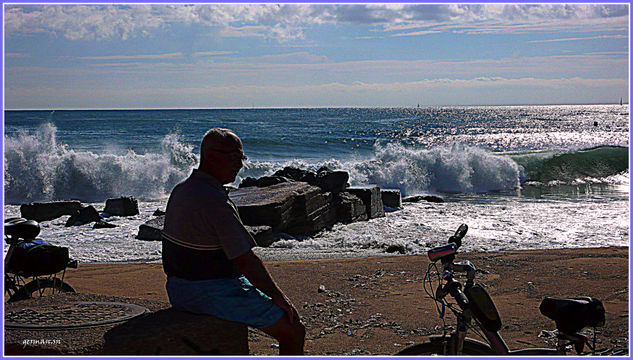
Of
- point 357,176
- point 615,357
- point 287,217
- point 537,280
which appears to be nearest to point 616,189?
point 357,176

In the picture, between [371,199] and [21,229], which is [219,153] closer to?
[21,229]

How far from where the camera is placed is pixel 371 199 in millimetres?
13898

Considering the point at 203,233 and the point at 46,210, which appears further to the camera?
the point at 46,210

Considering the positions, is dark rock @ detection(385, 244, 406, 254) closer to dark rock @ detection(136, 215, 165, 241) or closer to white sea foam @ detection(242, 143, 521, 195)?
dark rock @ detection(136, 215, 165, 241)

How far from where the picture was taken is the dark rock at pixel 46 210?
44.1ft

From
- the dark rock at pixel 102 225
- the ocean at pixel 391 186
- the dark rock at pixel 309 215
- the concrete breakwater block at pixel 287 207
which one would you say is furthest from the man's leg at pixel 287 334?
the dark rock at pixel 102 225

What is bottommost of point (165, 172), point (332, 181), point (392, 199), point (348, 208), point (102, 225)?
point (165, 172)

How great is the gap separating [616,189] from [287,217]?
576 inches

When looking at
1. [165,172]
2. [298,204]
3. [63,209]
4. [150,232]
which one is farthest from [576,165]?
[150,232]

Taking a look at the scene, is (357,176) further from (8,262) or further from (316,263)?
(8,262)

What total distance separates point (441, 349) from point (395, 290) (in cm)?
334

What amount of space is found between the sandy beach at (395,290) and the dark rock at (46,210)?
5.35 metres

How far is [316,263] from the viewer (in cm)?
847

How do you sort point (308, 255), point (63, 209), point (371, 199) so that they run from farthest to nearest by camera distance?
point (371, 199), point (63, 209), point (308, 255)
